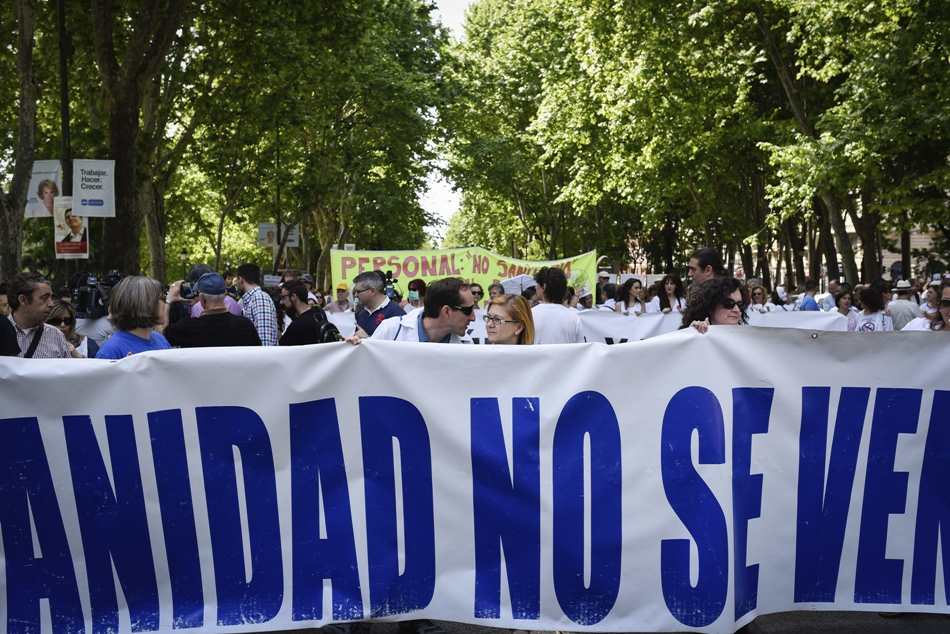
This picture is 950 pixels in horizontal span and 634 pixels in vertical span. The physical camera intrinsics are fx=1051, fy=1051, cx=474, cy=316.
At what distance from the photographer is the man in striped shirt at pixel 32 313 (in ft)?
20.9

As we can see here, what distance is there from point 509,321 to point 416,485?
4.67 feet

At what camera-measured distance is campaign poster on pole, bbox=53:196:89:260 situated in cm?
1490

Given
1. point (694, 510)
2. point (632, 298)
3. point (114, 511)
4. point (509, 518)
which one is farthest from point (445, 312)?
point (632, 298)

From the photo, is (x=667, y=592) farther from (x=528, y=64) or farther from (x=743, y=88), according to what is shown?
(x=528, y=64)

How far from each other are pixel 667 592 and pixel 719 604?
0.22 m

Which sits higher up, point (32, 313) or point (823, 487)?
point (32, 313)

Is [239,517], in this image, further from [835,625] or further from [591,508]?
Answer: [835,625]

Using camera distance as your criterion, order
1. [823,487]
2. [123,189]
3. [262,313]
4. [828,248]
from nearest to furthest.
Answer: [823,487], [262,313], [123,189], [828,248]

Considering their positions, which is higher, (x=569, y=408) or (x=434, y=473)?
(x=569, y=408)

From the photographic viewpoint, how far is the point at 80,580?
4.34m

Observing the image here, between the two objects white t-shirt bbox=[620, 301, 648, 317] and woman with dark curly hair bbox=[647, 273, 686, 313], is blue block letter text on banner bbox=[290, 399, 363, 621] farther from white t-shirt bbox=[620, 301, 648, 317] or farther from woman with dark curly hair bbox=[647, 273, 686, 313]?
white t-shirt bbox=[620, 301, 648, 317]

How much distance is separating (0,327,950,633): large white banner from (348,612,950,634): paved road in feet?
1.41

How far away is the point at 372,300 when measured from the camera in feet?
26.5

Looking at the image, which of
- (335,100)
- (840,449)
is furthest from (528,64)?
(840,449)
